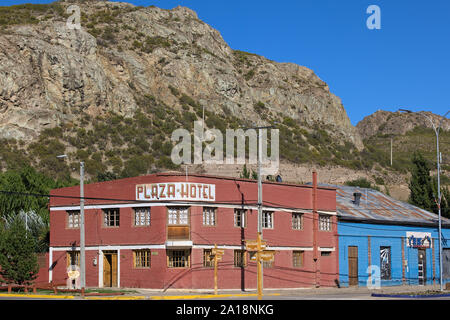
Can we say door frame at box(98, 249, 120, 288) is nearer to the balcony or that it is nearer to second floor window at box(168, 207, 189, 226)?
the balcony

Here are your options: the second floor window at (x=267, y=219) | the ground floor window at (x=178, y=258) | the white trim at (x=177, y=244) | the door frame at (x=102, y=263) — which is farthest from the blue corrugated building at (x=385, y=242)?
the door frame at (x=102, y=263)

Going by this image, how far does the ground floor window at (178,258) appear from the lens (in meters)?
38.1

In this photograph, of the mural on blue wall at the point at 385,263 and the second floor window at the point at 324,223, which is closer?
the second floor window at the point at 324,223

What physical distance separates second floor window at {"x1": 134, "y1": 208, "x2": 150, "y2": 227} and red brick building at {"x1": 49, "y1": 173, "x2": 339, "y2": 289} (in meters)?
0.06

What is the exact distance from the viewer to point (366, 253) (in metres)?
47.0

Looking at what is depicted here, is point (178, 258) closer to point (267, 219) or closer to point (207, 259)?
point (207, 259)

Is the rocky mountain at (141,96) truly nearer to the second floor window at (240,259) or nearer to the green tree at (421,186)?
the green tree at (421,186)

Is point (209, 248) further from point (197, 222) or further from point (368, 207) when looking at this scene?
point (368, 207)

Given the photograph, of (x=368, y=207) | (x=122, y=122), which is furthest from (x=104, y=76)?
(x=368, y=207)

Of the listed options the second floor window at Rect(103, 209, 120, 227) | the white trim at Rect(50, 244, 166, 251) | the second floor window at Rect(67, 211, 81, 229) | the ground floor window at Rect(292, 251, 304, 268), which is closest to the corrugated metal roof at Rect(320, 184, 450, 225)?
the ground floor window at Rect(292, 251, 304, 268)

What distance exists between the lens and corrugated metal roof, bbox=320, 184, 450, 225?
4856 centimetres

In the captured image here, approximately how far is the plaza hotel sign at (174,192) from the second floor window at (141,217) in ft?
2.49

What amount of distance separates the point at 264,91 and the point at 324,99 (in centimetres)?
1719

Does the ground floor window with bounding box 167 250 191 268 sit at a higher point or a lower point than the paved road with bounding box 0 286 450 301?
higher
